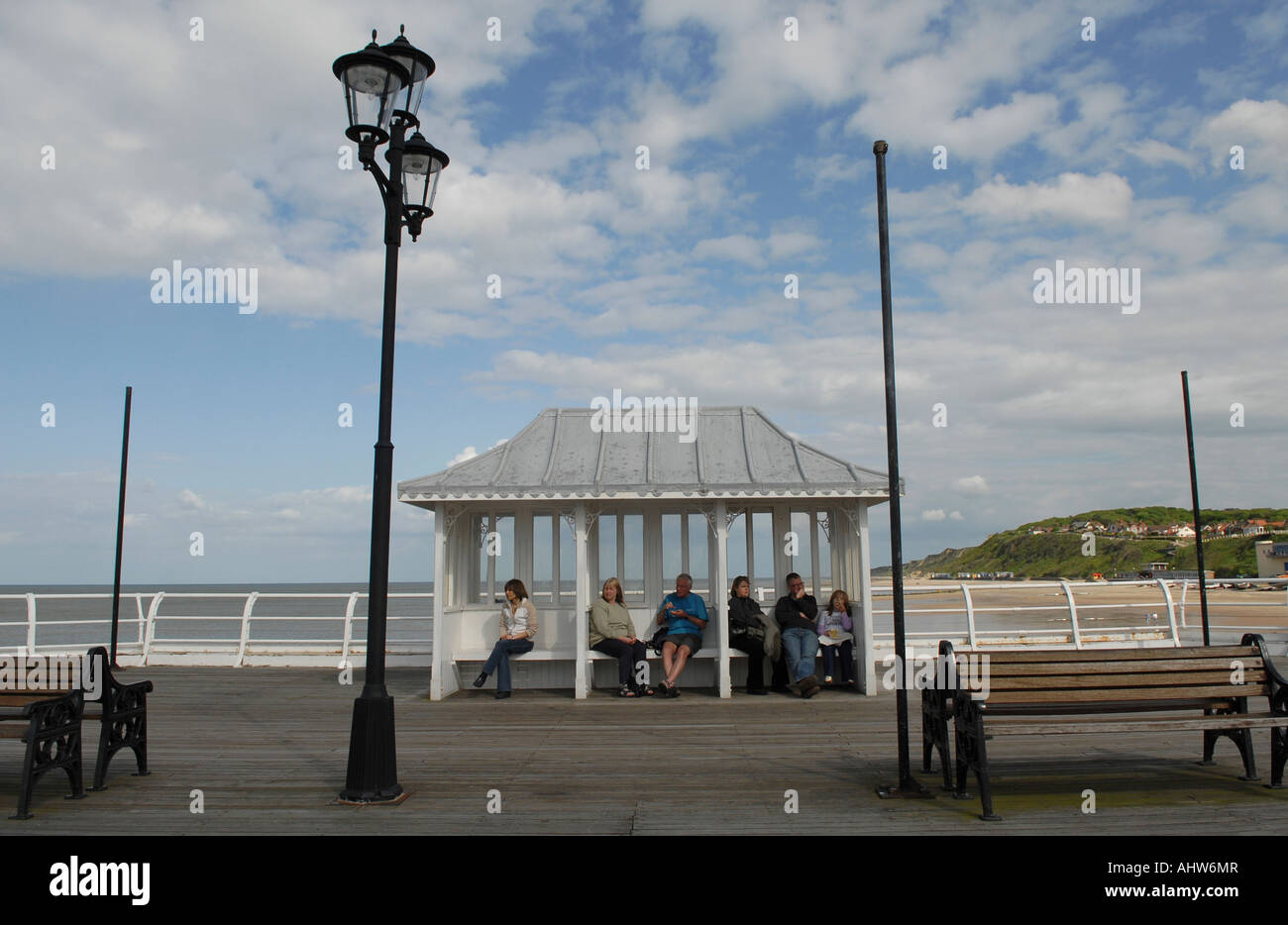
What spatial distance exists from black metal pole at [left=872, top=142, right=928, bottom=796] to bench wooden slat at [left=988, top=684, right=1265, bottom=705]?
55 centimetres

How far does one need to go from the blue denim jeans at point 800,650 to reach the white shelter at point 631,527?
0.62 m

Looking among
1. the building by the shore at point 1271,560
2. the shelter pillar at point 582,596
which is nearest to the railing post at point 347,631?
the shelter pillar at point 582,596

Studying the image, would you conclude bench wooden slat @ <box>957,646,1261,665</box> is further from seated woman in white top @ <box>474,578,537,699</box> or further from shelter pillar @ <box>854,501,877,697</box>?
seated woman in white top @ <box>474,578,537,699</box>

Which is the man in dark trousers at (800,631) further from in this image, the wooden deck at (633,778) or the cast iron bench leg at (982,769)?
the cast iron bench leg at (982,769)

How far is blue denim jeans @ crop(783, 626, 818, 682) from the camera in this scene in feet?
31.0

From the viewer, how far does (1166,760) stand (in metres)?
6.09

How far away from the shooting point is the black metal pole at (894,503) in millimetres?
5113

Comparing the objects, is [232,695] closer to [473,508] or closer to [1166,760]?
[473,508]

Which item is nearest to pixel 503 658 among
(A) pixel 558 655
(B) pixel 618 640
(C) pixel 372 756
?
(A) pixel 558 655

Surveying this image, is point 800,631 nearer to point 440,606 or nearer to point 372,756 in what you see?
point 440,606

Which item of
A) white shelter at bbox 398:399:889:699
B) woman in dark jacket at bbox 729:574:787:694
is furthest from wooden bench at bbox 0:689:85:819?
woman in dark jacket at bbox 729:574:787:694
